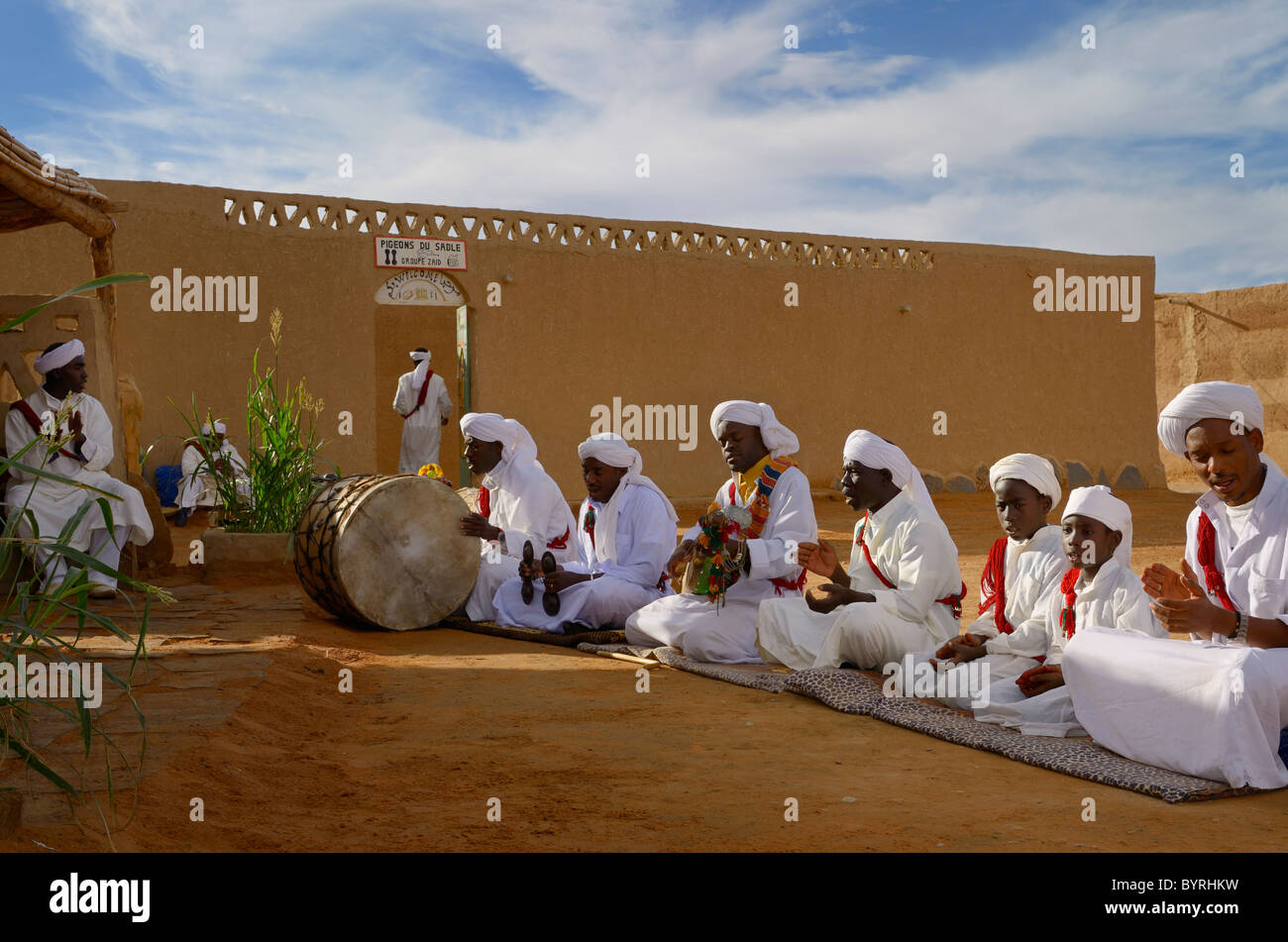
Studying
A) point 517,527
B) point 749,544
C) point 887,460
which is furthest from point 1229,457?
point 517,527

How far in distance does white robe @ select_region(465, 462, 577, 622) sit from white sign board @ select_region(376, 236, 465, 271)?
273 inches

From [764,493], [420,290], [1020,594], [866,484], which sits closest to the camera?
[1020,594]

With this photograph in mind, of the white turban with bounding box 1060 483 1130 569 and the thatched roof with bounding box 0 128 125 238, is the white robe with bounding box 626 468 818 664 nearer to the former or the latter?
the white turban with bounding box 1060 483 1130 569

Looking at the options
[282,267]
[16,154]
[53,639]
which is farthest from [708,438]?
[53,639]

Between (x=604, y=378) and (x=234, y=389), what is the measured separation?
14.7 feet

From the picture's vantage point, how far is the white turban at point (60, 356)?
7246 mm

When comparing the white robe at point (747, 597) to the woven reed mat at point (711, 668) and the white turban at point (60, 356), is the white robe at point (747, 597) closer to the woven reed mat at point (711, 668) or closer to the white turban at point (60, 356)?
the woven reed mat at point (711, 668)

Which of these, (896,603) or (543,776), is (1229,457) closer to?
(896,603)

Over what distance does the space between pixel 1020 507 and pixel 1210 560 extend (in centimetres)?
88

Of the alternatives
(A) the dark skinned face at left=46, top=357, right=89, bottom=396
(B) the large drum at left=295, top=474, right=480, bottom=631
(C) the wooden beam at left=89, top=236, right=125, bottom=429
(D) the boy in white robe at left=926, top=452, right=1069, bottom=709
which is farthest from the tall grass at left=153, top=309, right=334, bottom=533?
(D) the boy in white robe at left=926, top=452, right=1069, bottom=709

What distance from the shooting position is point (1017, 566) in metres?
4.88

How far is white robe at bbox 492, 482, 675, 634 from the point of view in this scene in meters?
6.67

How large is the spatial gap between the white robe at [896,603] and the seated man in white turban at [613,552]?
1370 mm

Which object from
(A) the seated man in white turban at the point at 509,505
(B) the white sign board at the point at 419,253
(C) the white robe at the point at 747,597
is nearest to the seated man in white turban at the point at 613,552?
(A) the seated man in white turban at the point at 509,505
